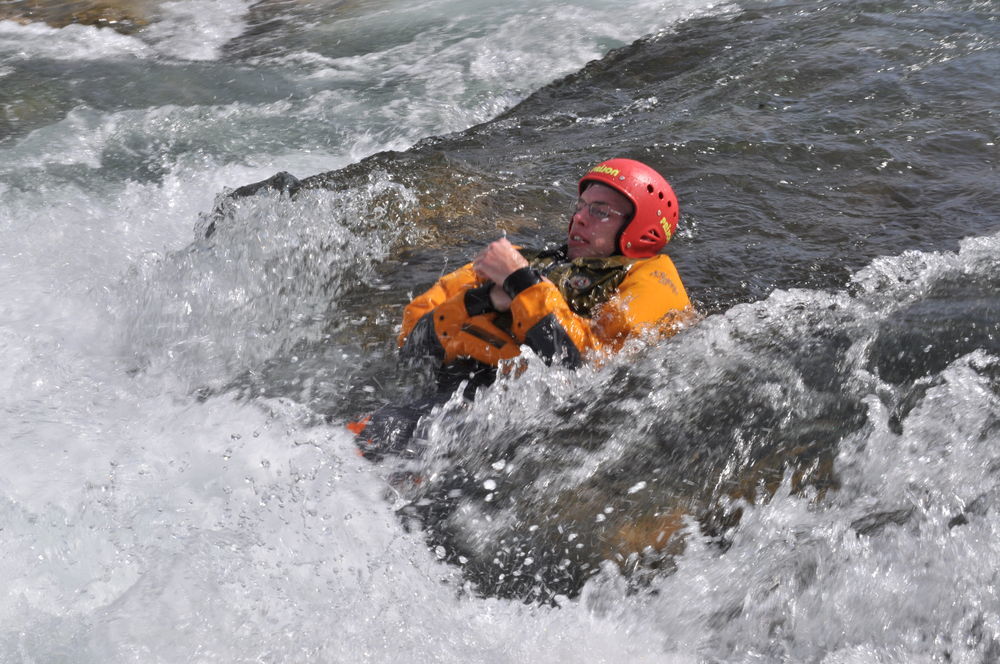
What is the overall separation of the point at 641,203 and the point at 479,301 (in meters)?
0.85

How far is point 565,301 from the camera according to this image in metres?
4.11

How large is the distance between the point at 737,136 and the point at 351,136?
11.0 feet

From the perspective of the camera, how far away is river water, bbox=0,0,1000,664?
3.22 meters

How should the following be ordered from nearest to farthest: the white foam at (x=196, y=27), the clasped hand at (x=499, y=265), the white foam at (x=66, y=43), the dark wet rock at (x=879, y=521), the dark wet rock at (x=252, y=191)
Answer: the dark wet rock at (x=879, y=521)
the clasped hand at (x=499, y=265)
the dark wet rock at (x=252, y=191)
the white foam at (x=66, y=43)
the white foam at (x=196, y=27)

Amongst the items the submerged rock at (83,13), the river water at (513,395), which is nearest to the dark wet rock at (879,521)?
the river water at (513,395)

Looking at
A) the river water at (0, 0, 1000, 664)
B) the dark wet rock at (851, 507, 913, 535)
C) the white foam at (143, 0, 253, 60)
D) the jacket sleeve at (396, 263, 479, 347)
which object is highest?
the jacket sleeve at (396, 263, 479, 347)

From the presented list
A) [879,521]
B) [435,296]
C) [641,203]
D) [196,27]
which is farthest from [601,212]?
[196,27]

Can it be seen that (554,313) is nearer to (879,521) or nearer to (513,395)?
(513,395)

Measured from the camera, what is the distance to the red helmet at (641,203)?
163 inches

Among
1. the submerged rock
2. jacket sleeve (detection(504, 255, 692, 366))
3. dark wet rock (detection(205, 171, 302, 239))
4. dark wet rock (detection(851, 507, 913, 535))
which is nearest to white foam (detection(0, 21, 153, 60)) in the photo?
the submerged rock

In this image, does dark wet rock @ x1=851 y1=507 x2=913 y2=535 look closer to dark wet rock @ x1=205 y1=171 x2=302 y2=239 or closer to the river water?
the river water

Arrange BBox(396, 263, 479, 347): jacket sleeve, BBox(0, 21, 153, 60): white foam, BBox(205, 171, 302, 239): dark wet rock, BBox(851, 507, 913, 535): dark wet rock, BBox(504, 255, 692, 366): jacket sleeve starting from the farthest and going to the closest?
1. BBox(0, 21, 153, 60): white foam
2. BBox(205, 171, 302, 239): dark wet rock
3. BBox(396, 263, 479, 347): jacket sleeve
4. BBox(504, 255, 692, 366): jacket sleeve
5. BBox(851, 507, 913, 535): dark wet rock

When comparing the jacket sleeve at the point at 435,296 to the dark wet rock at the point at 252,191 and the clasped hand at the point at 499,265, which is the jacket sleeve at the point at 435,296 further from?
the dark wet rock at the point at 252,191

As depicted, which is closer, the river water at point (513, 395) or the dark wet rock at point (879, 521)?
the river water at point (513, 395)
